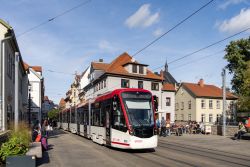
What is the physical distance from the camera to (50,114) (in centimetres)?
11494

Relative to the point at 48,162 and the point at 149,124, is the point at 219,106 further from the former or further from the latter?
the point at 48,162

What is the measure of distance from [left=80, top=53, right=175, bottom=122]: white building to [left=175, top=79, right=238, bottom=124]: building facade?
5.85 metres

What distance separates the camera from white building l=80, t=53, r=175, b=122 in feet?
190

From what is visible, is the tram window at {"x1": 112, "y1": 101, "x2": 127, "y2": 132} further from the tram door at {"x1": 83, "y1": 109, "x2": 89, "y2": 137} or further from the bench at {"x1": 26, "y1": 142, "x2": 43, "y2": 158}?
the tram door at {"x1": 83, "y1": 109, "x2": 89, "y2": 137}

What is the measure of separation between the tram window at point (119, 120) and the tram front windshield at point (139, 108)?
1.27 ft

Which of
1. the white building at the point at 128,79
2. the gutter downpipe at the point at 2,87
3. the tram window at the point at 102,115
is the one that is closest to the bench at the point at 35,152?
the tram window at the point at 102,115

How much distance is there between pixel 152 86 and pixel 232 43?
15449 millimetres

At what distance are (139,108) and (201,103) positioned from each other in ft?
183

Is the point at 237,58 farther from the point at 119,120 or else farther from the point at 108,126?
the point at 119,120

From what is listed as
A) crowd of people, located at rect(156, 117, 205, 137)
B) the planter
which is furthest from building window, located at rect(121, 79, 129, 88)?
the planter

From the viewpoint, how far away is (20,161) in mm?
11555

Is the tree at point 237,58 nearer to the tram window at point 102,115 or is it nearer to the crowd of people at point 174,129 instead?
the crowd of people at point 174,129

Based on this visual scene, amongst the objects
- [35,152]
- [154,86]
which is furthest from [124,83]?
[35,152]

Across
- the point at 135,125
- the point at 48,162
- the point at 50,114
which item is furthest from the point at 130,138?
the point at 50,114
